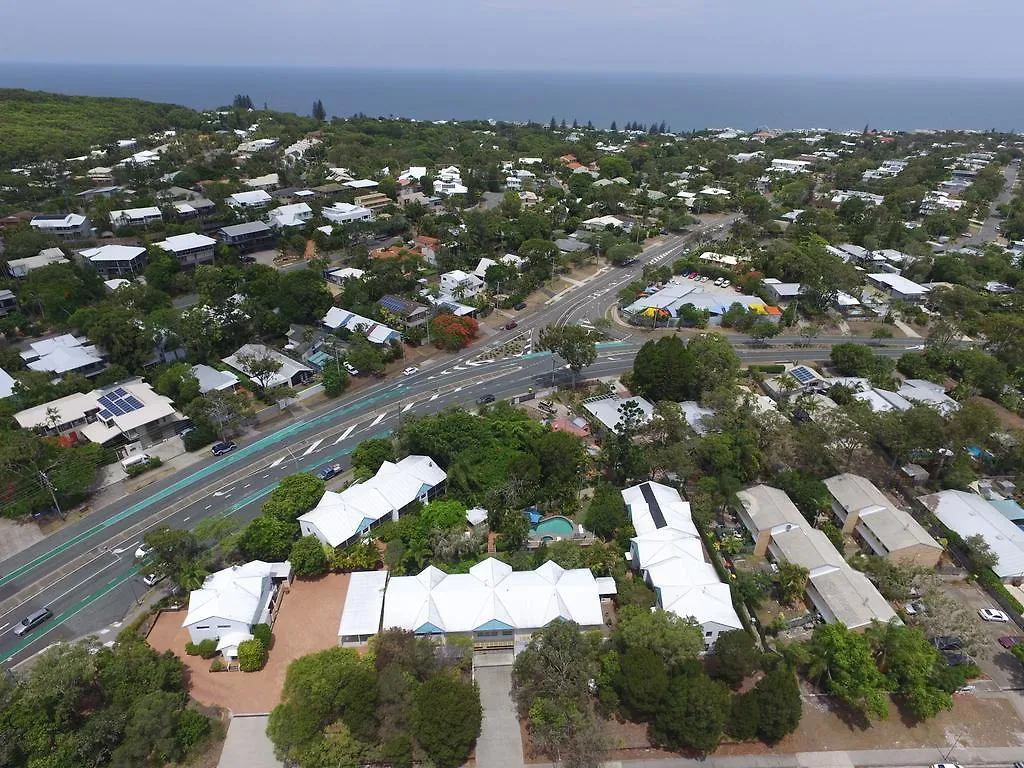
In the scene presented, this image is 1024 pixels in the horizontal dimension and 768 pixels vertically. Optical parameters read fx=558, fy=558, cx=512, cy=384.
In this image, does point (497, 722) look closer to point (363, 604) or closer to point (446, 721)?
point (446, 721)

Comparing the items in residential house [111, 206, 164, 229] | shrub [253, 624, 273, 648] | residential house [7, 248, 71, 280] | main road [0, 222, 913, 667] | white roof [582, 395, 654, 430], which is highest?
residential house [111, 206, 164, 229]

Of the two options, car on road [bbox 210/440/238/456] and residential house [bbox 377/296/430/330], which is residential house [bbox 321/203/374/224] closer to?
residential house [bbox 377/296/430/330]

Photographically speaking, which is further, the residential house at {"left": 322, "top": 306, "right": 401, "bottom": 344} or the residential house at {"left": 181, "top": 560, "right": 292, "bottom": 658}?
the residential house at {"left": 322, "top": 306, "right": 401, "bottom": 344}

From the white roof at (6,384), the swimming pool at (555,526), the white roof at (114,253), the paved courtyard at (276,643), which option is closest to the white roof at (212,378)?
the white roof at (6,384)

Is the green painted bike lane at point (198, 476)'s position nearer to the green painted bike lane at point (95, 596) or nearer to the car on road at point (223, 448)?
the car on road at point (223, 448)

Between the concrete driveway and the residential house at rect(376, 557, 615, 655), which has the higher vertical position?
the residential house at rect(376, 557, 615, 655)

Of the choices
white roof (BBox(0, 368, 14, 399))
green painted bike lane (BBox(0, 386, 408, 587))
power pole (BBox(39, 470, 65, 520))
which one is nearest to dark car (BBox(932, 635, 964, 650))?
green painted bike lane (BBox(0, 386, 408, 587))

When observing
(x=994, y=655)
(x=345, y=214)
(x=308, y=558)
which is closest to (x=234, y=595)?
(x=308, y=558)
